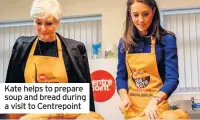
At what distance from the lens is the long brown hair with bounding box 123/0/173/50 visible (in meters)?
1.03

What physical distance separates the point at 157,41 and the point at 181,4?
1.82 m

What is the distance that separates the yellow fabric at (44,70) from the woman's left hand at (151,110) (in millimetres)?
316

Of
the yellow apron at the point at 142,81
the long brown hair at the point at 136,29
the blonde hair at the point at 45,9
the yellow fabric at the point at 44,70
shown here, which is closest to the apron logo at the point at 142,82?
the yellow apron at the point at 142,81

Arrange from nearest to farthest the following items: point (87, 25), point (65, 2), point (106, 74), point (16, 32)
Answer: point (106, 74), point (16, 32), point (65, 2), point (87, 25)

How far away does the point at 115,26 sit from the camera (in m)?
2.62

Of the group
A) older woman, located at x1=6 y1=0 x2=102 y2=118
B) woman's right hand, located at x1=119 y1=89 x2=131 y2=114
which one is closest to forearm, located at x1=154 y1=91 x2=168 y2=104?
woman's right hand, located at x1=119 y1=89 x2=131 y2=114

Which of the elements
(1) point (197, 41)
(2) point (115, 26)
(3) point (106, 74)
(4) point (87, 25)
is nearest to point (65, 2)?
(4) point (87, 25)

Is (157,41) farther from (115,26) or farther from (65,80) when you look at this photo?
(115,26)

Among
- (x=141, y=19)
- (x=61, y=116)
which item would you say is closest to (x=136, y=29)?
(x=141, y=19)

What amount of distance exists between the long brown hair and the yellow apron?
3cm

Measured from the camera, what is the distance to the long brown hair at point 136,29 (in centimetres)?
103

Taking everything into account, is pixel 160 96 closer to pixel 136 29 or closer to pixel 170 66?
pixel 170 66

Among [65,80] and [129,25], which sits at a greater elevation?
[129,25]

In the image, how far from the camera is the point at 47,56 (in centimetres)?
108
